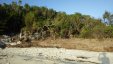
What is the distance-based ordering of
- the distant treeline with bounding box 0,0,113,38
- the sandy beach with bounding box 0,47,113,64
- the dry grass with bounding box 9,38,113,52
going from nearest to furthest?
the sandy beach with bounding box 0,47,113,64 → the dry grass with bounding box 9,38,113,52 → the distant treeline with bounding box 0,0,113,38

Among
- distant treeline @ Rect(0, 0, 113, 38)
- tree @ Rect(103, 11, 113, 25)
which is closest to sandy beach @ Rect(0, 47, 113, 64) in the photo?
distant treeline @ Rect(0, 0, 113, 38)

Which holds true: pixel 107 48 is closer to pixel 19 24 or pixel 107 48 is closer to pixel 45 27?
pixel 45 27

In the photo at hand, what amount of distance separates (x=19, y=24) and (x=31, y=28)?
5366 mm

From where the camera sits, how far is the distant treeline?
33078 mm

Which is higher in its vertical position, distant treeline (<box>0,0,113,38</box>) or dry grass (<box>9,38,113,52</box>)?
distant treeline (<box>0,0,113,38</box>)

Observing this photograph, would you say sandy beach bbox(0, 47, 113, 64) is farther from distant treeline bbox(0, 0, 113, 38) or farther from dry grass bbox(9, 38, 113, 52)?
distant treeline bbox(0, 0, 113, 38)

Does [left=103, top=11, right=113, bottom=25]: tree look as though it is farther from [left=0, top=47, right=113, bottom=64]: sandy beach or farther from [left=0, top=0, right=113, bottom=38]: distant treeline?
[left=0, top=47, right=113, bottom=64]: sandy beach

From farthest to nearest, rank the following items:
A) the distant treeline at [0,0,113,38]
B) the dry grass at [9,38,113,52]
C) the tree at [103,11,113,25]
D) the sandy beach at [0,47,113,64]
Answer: the tree at [103,11,113,25] < the distant treeline at [0,0,113,38] < the dry grass at [9,38,113,52] < the sandy beach at [0,47,113,64]

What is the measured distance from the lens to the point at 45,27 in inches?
1446

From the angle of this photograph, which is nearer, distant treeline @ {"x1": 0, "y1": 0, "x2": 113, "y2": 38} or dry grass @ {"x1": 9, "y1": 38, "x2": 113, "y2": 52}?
dry grass @ {"x1": 9, "y1": 38, "x2": 113, "y2": 52}

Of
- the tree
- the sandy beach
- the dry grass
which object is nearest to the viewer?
the sandy beach

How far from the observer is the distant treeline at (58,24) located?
1302 inches

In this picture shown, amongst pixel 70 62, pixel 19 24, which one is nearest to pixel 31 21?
pixel 19 24

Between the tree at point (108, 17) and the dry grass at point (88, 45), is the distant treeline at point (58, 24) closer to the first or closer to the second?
the tree at point (108, 17)
